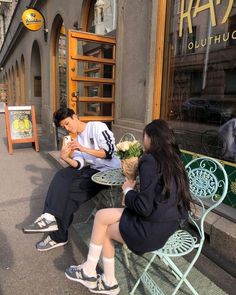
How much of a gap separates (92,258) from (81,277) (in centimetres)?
20

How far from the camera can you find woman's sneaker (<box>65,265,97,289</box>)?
2053mm

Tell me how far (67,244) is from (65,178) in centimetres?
70

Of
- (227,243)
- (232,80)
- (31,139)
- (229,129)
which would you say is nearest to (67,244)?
(227,243)

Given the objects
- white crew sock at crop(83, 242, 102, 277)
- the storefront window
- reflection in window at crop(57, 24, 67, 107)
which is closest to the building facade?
the storefront window

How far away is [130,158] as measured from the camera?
2.06 m

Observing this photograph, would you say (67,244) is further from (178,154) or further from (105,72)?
(105,72)

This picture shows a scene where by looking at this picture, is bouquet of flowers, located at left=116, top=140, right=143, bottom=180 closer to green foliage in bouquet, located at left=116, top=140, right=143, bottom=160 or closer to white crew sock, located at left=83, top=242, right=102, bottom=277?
green foliage in bouquet, located at left=116, top=140, right=143, bottom=160

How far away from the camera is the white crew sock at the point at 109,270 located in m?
2.00

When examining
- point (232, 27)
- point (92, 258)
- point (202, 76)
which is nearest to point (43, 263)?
point (92, 258)

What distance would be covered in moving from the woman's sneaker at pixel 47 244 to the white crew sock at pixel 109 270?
87cm

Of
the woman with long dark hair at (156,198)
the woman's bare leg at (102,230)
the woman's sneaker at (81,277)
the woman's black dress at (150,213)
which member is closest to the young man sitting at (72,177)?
the woman's sneaker at (81,277)

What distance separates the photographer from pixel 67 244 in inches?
111

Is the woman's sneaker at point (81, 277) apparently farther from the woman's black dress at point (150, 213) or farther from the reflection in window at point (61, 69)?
the reflection in window at point (61, 69)

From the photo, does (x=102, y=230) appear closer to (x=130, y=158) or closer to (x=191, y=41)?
(x=130, y=158)
